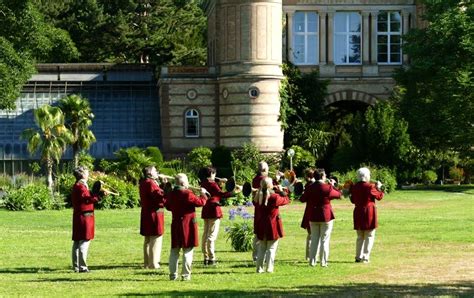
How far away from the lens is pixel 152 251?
21203mm

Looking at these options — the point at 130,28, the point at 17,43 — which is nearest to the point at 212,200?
the point at 17,43

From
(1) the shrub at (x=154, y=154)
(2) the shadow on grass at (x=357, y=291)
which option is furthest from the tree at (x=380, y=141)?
(2) the shadow on grass at (x=357, y=291)

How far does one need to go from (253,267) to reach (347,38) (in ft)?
137

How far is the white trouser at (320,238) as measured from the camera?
842 inches

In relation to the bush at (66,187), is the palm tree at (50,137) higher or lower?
higher

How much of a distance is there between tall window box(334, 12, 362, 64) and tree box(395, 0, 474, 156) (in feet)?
26.5

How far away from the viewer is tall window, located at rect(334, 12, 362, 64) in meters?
61.8

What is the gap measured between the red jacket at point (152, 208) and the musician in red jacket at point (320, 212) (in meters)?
2.52

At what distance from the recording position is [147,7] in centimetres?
7450

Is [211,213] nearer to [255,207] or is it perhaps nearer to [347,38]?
[255,207]

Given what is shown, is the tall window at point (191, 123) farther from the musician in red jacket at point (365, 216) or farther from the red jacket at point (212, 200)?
the red jacket at point (212, 200)

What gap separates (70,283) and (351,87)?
4300 cm

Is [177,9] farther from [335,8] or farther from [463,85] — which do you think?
[463,85]

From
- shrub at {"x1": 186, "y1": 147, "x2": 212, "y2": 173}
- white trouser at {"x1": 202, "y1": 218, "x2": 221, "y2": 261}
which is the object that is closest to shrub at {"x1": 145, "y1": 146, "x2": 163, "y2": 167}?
shrub at {"x1": 186, "y1": 147, "x2": 212, "y2": 173}
